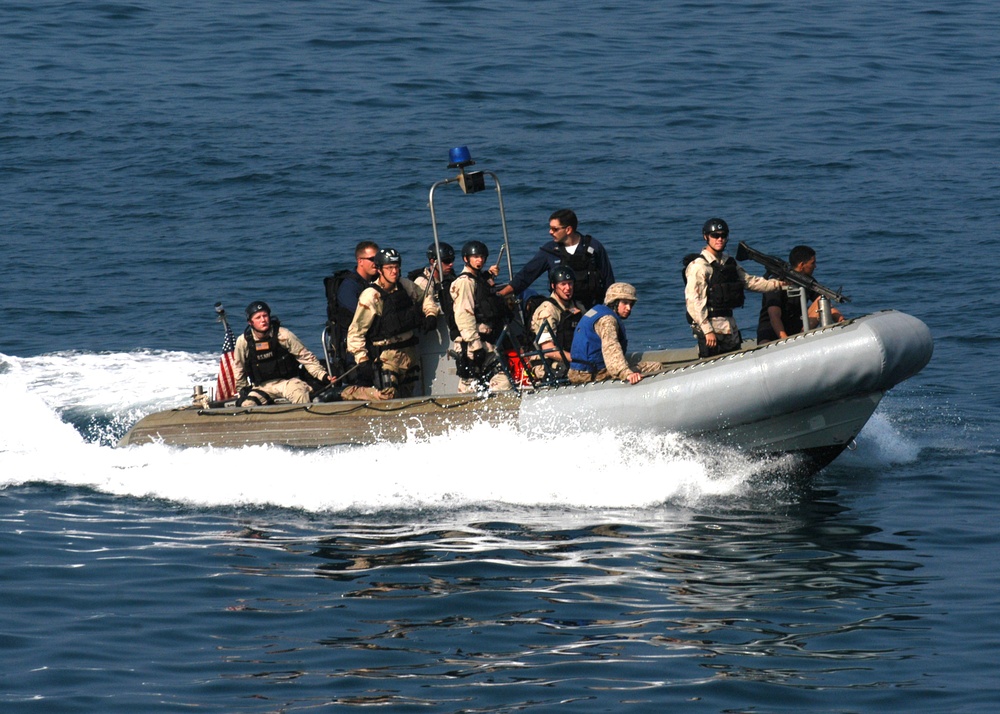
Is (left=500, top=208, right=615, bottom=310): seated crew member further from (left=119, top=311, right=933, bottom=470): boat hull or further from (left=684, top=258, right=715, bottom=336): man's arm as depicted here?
(left=119, top=311, right=933, bottom=470): boat hull

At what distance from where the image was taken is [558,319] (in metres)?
11.1

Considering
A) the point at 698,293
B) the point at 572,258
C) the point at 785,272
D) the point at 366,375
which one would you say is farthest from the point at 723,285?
the point at 366,375

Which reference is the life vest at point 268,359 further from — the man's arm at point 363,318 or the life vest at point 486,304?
the life vest at point 486,304

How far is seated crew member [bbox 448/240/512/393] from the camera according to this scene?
37.3ft

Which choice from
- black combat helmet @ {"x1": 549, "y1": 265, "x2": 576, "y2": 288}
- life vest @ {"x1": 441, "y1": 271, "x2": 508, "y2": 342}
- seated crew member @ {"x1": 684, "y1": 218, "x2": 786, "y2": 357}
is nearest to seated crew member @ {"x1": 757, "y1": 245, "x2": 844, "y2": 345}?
seated crew member @ {"x1": 684, "y1": 218, "x2": 786, "y2": 357}

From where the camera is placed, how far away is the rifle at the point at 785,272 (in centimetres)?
1084

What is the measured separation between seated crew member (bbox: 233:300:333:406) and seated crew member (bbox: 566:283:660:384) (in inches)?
90.0

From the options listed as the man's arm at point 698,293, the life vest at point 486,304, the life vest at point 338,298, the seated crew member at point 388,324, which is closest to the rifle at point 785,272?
the man's arm at point 698,293

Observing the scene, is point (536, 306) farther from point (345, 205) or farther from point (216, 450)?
point (345, 205)

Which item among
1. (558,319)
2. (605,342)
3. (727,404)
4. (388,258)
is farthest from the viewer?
(388,258)

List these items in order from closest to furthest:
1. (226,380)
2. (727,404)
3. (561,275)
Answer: (727,404) → (561,275) → (226,380)

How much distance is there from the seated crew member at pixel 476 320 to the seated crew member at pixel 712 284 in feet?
5.09

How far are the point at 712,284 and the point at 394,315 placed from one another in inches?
99.4

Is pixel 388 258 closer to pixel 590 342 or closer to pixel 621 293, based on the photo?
pixel 590 342
